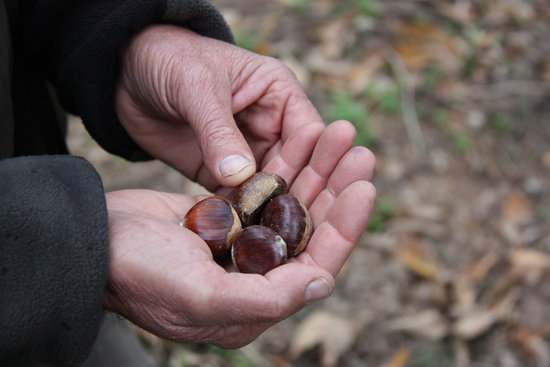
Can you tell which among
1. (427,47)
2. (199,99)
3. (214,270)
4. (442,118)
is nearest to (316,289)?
(214,270)

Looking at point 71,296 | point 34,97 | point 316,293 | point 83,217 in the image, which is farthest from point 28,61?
point 316,293

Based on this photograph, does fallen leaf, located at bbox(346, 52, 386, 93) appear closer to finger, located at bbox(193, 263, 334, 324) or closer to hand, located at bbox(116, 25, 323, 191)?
hand, located at bbox(116, 25, 323, 191)

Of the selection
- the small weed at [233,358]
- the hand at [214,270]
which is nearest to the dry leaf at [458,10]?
the hand at [214,270]

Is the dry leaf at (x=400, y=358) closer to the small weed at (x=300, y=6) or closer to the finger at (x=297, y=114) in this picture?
the finger at (x=297, y=114)

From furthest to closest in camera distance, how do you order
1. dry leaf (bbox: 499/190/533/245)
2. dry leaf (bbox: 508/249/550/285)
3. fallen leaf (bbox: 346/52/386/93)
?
1. fallen leaf (bbox: 346/52/386/93)
2. dry leaf (bbox: 499/190/533/245)
3. dry leaf (bbox: 508/249/550/285)

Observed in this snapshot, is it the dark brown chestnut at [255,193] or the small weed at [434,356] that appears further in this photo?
the small weed at [434,356]

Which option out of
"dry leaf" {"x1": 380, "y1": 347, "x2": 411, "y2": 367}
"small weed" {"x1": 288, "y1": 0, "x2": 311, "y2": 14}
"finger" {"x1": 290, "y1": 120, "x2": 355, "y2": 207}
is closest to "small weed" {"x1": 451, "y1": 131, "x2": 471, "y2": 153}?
"dry leaf" {"x1": 380, "y1": 347, "x2": 411, "y2": 367}

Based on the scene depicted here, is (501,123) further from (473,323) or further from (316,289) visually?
(316,289)
